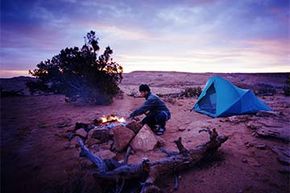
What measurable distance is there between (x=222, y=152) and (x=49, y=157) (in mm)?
3539

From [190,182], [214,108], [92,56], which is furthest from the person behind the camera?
[92,56]

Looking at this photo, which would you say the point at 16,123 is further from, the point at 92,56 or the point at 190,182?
the point at 190,182

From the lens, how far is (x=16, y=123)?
703cm

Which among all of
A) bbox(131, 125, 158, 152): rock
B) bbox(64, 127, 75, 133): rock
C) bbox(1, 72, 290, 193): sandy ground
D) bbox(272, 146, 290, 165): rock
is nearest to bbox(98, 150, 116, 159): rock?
bbox(1, 72, 290, 193): sandy ground

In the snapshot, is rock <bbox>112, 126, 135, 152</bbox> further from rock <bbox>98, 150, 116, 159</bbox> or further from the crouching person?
the crouching person

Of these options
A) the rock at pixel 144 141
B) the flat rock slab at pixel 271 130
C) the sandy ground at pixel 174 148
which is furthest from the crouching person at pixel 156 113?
the flat rock slab at pixel 271 130

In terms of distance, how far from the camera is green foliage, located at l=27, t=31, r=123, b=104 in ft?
33.6

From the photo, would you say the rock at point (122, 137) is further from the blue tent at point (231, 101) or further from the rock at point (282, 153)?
the blue tent at point (231, 101)

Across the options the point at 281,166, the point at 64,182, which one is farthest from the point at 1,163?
the point at 281,166

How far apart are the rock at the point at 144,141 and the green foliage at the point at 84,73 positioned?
5.80 m

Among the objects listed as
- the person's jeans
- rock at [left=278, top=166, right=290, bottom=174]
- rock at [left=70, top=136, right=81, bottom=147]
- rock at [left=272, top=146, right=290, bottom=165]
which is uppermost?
the person's jeans

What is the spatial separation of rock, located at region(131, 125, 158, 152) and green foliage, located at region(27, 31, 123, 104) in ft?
19.0

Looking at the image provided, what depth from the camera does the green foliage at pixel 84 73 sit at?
10.3 meters

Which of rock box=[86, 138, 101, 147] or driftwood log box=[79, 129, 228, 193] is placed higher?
driftwood log box=[79, 129, 228, 193]
